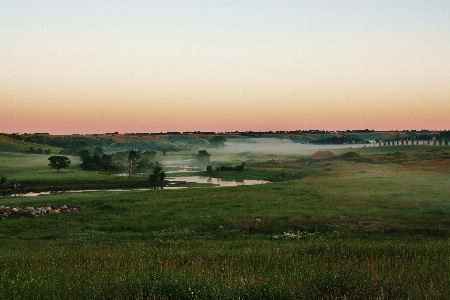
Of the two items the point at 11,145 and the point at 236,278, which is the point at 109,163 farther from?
the point at 236,278

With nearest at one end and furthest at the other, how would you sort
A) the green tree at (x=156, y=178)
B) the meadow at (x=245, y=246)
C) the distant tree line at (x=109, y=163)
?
the meadow at (x=245, y=246), the green tree at (x=156, y=178), the distant tree line at (x=109, y=163)

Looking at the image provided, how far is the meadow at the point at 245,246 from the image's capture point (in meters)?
9.88

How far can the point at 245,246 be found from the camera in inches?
751

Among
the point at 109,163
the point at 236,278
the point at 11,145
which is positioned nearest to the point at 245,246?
the point at 236,278

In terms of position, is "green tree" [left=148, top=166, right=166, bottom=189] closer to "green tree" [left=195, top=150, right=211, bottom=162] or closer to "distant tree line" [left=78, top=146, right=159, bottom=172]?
"distant tree line" [left=78, top=146, right=159, bottom=172]

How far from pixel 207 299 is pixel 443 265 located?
8.49 metres

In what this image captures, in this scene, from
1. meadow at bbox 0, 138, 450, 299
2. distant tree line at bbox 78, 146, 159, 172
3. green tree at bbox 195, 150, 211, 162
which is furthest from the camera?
green tree at bbox 195, 150, 211, 162

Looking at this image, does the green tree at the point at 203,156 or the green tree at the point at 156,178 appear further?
the green tree at the point at 203,156

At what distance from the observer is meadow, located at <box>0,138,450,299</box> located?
988 centimetres

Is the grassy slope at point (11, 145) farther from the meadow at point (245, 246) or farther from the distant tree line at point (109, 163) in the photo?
the meadow at point (245, 246)

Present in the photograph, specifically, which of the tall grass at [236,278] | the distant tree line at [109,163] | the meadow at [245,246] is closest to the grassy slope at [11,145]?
the distant tree line at [109,163]

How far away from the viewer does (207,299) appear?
9062 millimetres

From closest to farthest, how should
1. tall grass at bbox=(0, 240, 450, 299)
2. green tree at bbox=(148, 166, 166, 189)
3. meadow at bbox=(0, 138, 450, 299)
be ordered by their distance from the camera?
tall grass at bbox=(0, 240, 450, 299) → meadow at bbox=(0, 138, 450, 299) → green tree at bbox=(148, 166, 166, 189)

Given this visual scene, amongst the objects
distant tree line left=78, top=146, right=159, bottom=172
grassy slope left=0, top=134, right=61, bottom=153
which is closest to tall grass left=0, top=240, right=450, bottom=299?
distant tree line left=78, top=146, right=159, bottom=172
